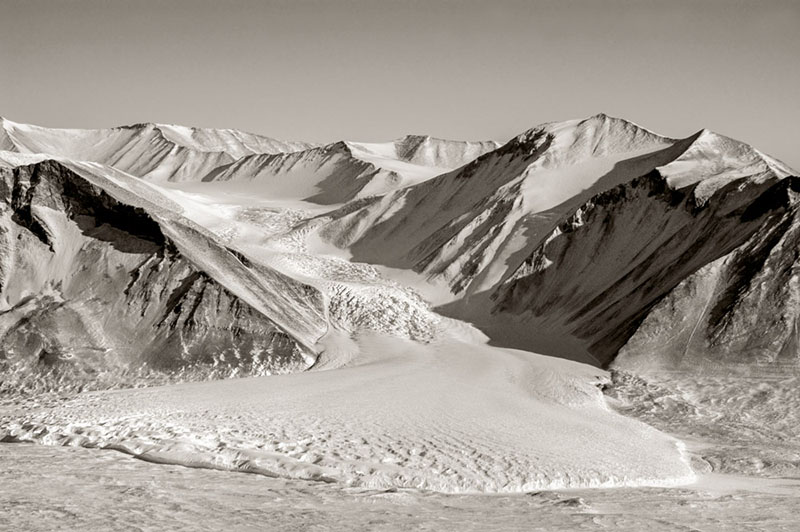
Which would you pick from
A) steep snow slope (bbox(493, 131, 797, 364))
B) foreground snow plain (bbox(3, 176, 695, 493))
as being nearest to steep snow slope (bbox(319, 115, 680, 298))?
steep snow slope (bbox(493, 131, 797, 364))

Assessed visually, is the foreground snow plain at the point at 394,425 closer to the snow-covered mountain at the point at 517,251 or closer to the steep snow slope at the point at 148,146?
the snow-covered mountain at the point at 517,251

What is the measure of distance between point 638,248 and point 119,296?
100 feet

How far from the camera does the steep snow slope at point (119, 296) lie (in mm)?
31234

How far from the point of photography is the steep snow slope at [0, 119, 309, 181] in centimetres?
13375

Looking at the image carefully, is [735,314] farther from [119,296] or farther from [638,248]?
[119,296]

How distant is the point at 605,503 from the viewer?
16359mm

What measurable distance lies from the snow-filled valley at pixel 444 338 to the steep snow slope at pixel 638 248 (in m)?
0.17

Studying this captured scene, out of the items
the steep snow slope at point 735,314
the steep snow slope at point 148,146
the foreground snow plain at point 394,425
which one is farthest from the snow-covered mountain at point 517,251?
the steep snow slope at point 148,146

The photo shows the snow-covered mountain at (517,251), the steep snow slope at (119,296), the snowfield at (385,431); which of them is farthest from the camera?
the snow-covered mountain at (517,251)

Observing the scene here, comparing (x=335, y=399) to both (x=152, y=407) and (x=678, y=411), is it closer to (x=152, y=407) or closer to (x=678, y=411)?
(x=152, y=407)

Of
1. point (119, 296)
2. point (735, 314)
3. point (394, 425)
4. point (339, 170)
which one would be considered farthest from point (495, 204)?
point (339, 170)

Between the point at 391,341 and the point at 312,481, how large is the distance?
20278 millimetres

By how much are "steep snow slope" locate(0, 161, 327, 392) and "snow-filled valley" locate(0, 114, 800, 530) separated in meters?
0.11

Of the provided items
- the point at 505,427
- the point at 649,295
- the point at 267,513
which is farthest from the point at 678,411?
the point at 267,513
